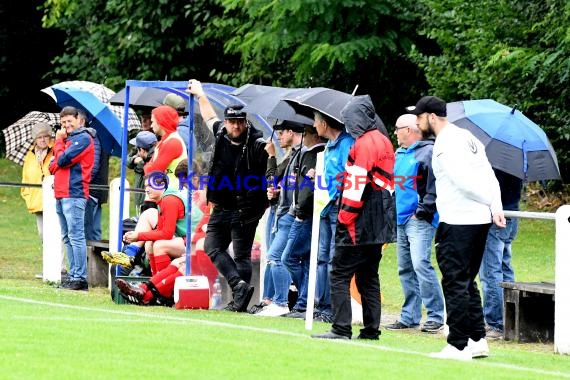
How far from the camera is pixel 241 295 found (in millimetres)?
14000

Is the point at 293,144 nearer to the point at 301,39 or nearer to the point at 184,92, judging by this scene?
the point at 184,92

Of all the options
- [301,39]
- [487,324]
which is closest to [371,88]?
[301,39]

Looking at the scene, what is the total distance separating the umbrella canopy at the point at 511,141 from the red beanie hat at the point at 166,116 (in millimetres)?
3280

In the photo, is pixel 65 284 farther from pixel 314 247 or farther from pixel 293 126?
pixel 314 247

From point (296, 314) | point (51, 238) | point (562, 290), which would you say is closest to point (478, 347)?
point (562, 290)

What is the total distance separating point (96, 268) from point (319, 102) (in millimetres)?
5310

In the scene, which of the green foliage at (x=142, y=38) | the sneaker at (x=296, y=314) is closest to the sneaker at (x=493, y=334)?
the sneaker at (x=296, y=314)

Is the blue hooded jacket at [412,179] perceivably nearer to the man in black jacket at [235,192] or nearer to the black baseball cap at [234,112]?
the man in black jacket at [235,192]

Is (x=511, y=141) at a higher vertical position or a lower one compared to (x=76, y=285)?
higher

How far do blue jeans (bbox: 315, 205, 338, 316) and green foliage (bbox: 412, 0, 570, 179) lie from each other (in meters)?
8.86

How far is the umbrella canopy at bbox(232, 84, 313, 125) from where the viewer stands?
1410 cm

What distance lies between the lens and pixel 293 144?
1412cm

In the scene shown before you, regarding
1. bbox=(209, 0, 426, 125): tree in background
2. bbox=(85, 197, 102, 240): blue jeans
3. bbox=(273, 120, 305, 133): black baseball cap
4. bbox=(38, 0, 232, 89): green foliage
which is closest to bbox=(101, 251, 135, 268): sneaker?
bbox=(273, 120, 305, 133): black baseball cap

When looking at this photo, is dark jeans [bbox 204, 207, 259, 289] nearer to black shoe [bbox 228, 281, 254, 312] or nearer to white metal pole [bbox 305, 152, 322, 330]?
black shoe [bbox 228, 281, 254, 312]
